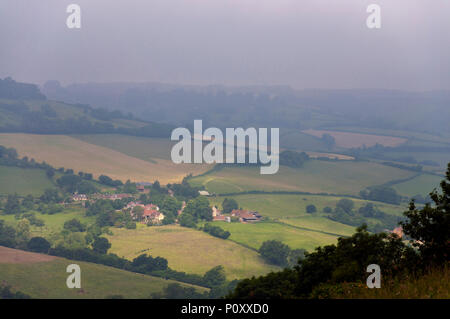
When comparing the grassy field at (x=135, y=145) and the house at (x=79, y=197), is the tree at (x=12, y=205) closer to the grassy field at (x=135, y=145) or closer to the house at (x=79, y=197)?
the house at (x=79, y=197)

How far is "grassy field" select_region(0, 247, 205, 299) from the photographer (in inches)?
931

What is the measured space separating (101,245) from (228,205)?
56.1 ft

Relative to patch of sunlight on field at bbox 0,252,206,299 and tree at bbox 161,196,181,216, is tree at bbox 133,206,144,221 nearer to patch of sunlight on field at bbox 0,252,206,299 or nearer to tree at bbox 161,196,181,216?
tree at bbox 161,196,181,216

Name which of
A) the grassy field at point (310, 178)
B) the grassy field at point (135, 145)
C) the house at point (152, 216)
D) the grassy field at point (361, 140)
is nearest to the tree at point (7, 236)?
the house at point (152, 216)

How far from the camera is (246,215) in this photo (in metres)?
44.0

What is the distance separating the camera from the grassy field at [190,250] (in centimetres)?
2978

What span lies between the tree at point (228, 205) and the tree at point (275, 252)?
1370cm

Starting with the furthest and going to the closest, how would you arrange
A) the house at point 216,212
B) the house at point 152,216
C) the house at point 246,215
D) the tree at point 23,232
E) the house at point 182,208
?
the house at point 182,208 → the house at point 216,212 → the house at point 152,216 → the house at point 246,215 → the tree at point 23,232

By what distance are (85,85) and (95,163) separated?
363 ft

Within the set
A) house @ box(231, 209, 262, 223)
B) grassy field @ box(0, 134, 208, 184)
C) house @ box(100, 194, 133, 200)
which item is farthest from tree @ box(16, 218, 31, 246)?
grassy field @ box(0, 134, 208, 184)

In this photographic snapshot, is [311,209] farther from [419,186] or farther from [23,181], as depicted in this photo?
[23,181]

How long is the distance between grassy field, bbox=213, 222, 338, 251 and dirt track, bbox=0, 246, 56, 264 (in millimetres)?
13916
